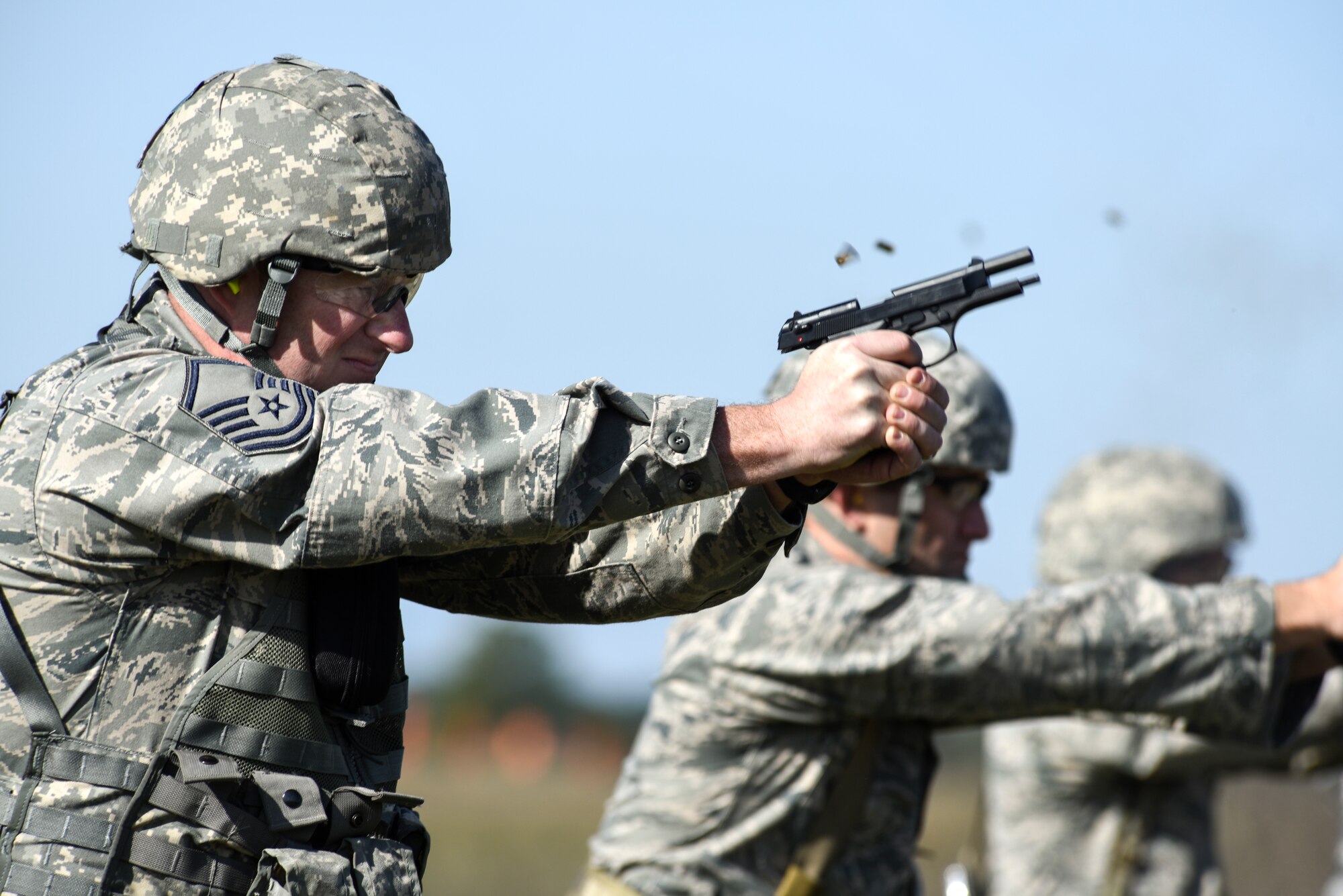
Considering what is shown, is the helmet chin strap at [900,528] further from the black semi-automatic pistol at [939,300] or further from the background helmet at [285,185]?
the background helmet at [285,185]

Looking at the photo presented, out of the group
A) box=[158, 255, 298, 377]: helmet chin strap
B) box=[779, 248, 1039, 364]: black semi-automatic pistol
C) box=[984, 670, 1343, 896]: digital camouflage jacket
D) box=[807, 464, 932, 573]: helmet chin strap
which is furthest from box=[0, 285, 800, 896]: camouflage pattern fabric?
box=[984, 670, 1343, 896]: digital camouflage jacket

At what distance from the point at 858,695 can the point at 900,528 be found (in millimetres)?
907

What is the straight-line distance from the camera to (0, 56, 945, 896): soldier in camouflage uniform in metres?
3.52

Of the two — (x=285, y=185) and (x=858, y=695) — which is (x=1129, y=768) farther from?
(x=285, y=185)

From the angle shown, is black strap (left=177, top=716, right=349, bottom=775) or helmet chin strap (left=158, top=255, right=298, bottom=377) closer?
black strap (left=177, top=716, right=349, bottom=775)

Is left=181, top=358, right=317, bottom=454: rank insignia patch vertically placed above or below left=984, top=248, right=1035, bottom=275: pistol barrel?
below

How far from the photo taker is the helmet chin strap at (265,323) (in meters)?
3.99

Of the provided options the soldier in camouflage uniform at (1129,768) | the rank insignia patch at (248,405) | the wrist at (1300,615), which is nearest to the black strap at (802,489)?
the rank insignia patch at (248,405)

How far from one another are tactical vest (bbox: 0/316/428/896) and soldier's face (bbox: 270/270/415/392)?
60 centimetres

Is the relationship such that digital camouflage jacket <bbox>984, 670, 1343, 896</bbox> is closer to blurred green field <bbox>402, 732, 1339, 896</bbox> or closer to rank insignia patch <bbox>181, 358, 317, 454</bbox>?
blurred green field <bbox>402, 732, 1339, 896</bbox>

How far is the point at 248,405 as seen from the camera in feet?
11.7

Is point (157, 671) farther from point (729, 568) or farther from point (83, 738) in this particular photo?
point (729, 568)

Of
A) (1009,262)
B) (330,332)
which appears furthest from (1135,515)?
(330,332)

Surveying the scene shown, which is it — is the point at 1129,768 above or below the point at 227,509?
above
